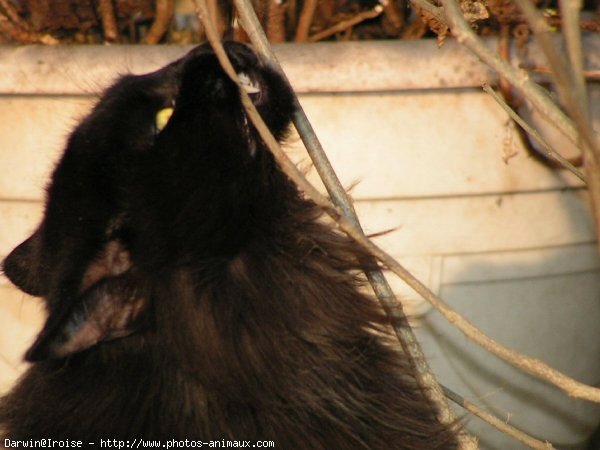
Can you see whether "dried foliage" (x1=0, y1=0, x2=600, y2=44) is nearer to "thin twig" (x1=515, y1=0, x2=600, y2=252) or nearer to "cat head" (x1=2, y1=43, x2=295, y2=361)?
"cat head" (x1=2, y1=43, x2=295, y2=361)

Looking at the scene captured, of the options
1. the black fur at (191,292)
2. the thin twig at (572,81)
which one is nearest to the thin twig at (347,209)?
the black fur at (191,292)

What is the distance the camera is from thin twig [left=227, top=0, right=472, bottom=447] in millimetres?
1121

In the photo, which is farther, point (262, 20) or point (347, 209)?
point (262, 20)

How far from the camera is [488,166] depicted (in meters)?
1.62

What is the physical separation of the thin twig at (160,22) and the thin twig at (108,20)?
2.8 inches

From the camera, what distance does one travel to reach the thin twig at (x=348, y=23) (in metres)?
1.68

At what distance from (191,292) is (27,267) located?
1.15ft

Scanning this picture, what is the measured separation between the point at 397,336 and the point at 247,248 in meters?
0.26

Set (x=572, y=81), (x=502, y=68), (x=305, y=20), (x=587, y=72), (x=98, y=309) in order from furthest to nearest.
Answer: (x=305, y=20), (x=587, y=72), (x=98, y=309), (x=502, y=68), (x=572, y=81)

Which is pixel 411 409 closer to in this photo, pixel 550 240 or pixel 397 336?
pixel 397 336

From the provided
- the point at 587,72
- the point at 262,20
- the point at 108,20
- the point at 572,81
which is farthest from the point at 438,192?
the point at 572,81

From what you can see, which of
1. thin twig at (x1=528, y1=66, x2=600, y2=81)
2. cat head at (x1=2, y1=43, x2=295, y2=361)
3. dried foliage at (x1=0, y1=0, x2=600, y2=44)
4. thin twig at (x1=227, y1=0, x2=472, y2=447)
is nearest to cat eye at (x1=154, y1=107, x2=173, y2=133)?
cat head at (x1=2, y1=43, x2=295, y2=361)

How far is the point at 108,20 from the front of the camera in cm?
170

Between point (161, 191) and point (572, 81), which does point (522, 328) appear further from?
point (572, 81)
